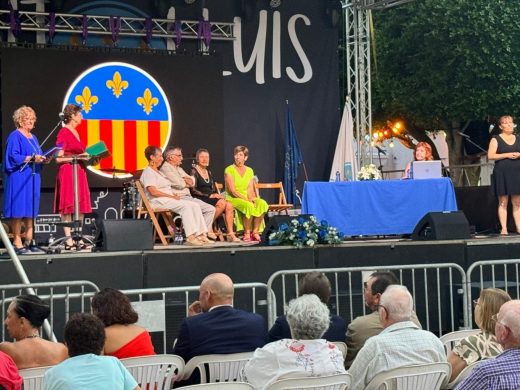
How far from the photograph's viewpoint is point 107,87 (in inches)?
529

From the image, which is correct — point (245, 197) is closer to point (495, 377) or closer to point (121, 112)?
point (121, 112)

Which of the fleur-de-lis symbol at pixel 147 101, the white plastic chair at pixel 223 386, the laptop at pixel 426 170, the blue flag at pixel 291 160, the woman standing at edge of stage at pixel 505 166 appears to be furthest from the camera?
the blue flag at pixel 291 160

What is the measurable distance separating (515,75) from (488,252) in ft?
34.4

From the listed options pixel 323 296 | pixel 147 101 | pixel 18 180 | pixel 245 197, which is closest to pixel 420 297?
pixel 323 296

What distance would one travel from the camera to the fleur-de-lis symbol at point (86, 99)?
13219 mm

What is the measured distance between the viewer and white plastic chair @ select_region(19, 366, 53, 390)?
14.1 ft

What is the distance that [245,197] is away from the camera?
37.1ft

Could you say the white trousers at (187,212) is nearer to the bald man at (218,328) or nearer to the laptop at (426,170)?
the laptop at (426,170)

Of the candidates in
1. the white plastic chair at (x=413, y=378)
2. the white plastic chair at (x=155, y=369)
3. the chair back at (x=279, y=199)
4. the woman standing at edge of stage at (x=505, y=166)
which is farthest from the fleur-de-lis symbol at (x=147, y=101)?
the white plastic chair at (x=413, y=378)

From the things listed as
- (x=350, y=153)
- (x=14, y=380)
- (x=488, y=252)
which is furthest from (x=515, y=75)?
(x=14, y=380)

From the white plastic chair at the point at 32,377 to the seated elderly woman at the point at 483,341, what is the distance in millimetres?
2113

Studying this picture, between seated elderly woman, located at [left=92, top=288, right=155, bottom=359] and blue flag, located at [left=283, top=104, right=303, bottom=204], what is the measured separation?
32.1 feet

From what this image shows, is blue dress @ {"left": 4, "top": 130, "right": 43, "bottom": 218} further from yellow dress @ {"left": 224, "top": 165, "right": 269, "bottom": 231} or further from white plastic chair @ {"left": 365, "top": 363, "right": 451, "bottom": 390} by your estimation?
white plastic chair @ {"left": 365, "top": 363, "right": 451, "bottom": 390}

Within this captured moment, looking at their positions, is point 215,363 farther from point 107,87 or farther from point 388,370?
point 107,87
